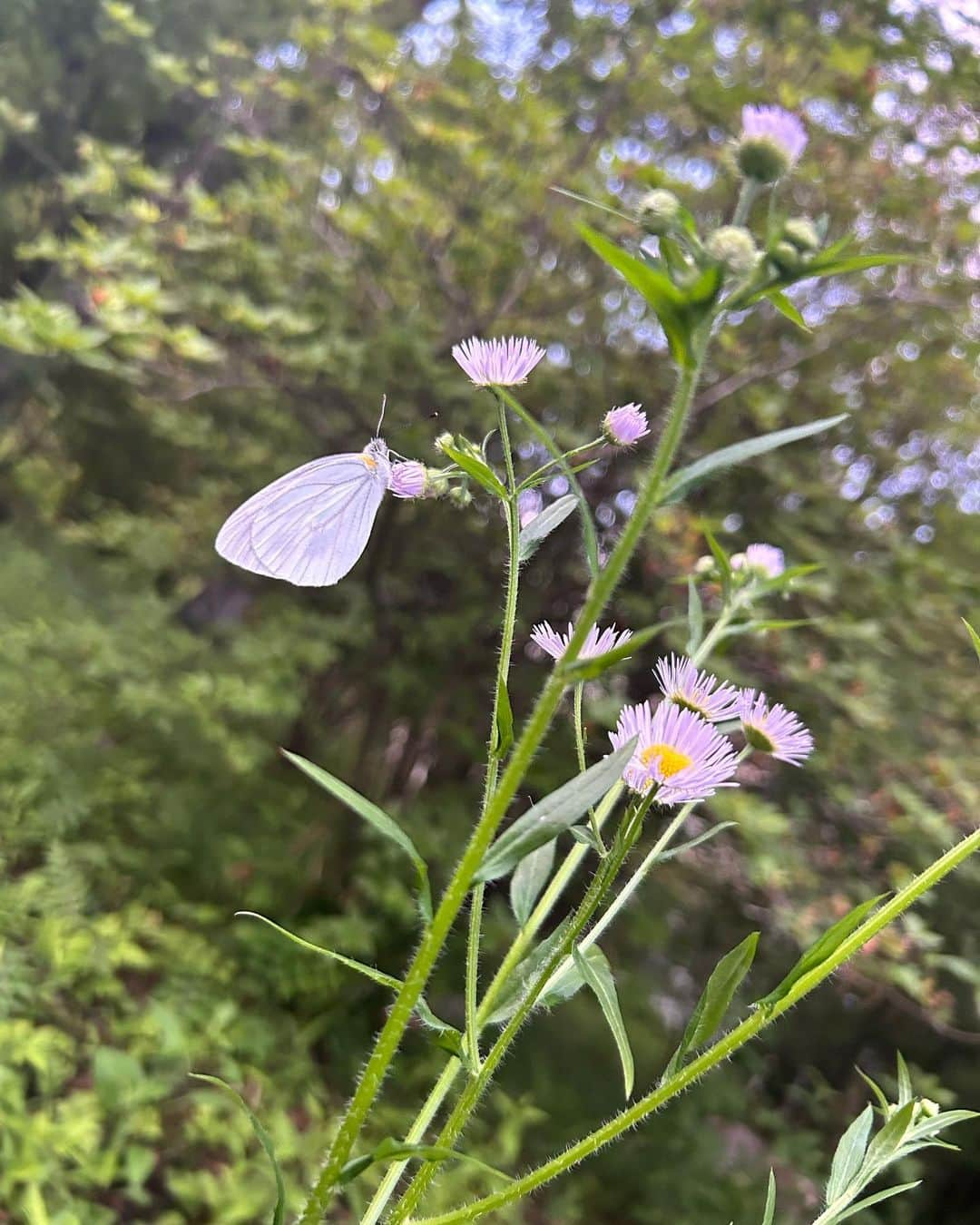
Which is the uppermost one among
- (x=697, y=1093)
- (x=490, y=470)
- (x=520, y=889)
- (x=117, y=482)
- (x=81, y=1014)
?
(x=490, y=470)

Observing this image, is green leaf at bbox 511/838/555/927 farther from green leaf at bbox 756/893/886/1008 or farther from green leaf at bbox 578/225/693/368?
green leaf at bbox 578/225/693/368

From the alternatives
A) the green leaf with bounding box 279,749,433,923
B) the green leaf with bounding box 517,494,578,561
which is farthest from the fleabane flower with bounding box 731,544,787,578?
the green leaf with bounding box 279,749,433,923

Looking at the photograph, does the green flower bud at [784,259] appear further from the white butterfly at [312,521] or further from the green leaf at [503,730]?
the white butterfly at [312,521]

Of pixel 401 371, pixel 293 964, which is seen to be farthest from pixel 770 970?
pixel 401 371

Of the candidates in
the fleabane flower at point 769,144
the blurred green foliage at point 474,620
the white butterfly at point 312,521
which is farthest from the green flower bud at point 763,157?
the blurred green foliage at point 474,620

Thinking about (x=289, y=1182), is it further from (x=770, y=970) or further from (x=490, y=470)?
(x=490, y=470)

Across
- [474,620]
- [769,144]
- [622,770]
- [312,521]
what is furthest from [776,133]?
[474,620]

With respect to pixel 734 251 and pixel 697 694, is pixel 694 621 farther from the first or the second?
pixel 734 251
